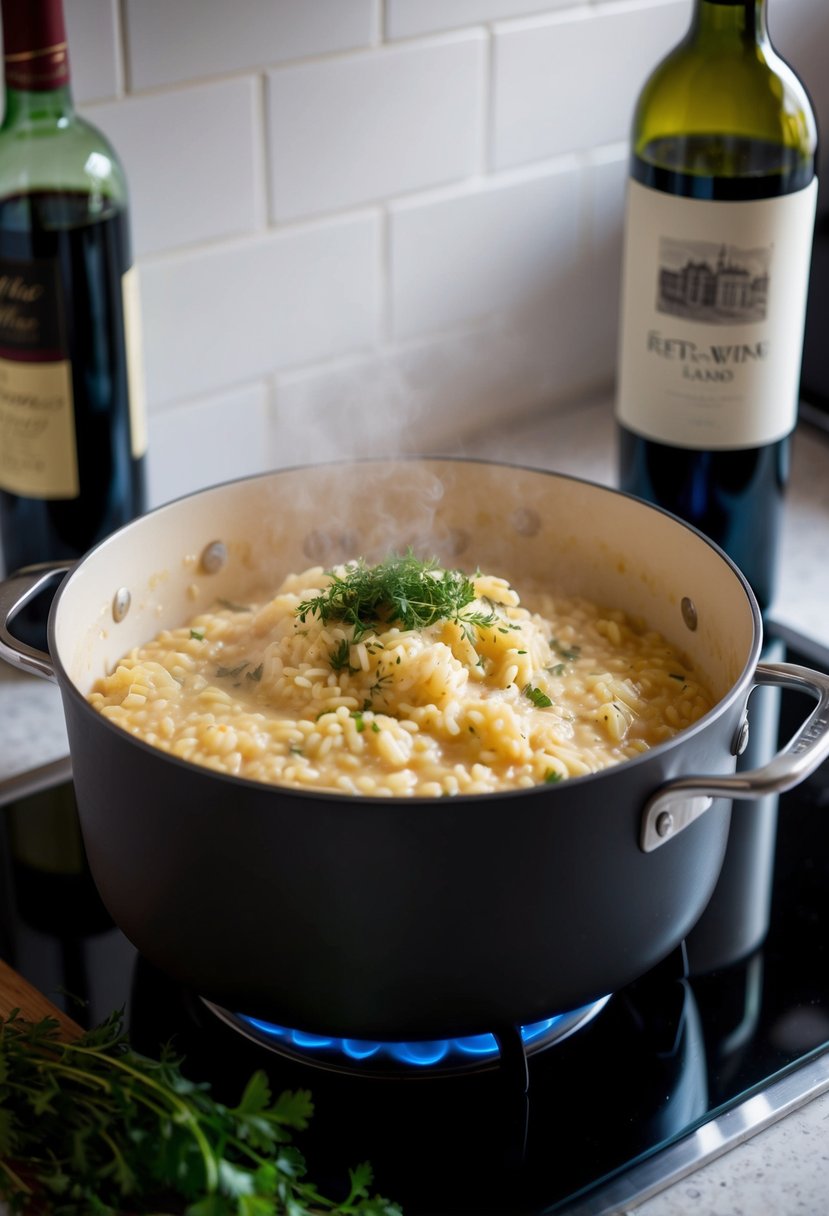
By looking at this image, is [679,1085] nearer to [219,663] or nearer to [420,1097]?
[420,1097]

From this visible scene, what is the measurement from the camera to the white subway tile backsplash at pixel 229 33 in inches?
54.9

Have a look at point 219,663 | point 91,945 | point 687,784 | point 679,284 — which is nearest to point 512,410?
point 679,284

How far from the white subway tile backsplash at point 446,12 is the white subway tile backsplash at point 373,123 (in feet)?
0.06

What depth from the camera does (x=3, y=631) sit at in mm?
1023

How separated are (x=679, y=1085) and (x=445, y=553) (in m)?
0.52

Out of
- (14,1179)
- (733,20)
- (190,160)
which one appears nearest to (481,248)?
(190,160)

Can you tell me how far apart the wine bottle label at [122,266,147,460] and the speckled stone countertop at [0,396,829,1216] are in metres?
0.25

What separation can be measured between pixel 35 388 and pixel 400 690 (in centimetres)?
47

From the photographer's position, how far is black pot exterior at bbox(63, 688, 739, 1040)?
813 mm

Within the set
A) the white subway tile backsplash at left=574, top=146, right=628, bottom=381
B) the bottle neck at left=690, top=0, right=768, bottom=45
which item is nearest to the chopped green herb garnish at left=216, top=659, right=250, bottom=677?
the bottle neck at left=690, top=0, right=768, bottom=45

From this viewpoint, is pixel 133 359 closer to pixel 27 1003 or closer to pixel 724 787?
pixel 27 1003

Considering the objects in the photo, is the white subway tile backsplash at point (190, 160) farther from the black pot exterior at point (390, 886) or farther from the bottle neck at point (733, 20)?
the black pot exterior at point (390, 886)

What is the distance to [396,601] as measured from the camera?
108 cm

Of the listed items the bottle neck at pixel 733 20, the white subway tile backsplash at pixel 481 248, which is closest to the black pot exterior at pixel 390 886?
the bottle neck at pixel 733 20
